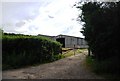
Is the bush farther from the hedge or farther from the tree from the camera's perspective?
the hedge

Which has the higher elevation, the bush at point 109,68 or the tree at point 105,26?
the tree at point 105,26

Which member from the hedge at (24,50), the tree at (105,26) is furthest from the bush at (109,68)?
the hedge at (24,50)

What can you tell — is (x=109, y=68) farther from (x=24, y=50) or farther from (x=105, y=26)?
(x=24, y=50)

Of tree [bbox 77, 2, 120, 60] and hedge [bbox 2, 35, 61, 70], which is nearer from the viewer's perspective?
tree [bbox 77, 2, 120, 60]

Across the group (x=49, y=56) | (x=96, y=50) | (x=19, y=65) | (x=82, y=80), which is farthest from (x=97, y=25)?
(x=49, y=56)

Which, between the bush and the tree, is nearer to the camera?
the tree

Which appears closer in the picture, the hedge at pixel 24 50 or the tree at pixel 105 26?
the tree at pixel 105 26

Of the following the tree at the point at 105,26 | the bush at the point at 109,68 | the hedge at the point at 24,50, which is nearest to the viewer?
the tree at the point at 105,26

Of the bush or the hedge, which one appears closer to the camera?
the bush

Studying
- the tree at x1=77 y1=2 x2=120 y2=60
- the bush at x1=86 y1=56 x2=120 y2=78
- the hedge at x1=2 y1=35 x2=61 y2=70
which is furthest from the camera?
the hedge at x1=2 y1=35 x2=61 y2=70

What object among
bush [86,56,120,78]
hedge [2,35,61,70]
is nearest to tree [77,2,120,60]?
bush [86,56,120,78]

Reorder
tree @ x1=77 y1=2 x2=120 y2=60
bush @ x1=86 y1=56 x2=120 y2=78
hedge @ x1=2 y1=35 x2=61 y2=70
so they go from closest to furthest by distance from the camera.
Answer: tree @ x1=77 y1=2 x2=120 y2=60 → bush @ x1=86 y1=56 x2=120 y2=78 → hedge @ x1=2 y1=35 x2=61 y2=70

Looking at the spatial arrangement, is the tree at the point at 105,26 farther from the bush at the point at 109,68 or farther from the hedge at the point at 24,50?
the hedge at the point at 24,50

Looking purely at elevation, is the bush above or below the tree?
below
